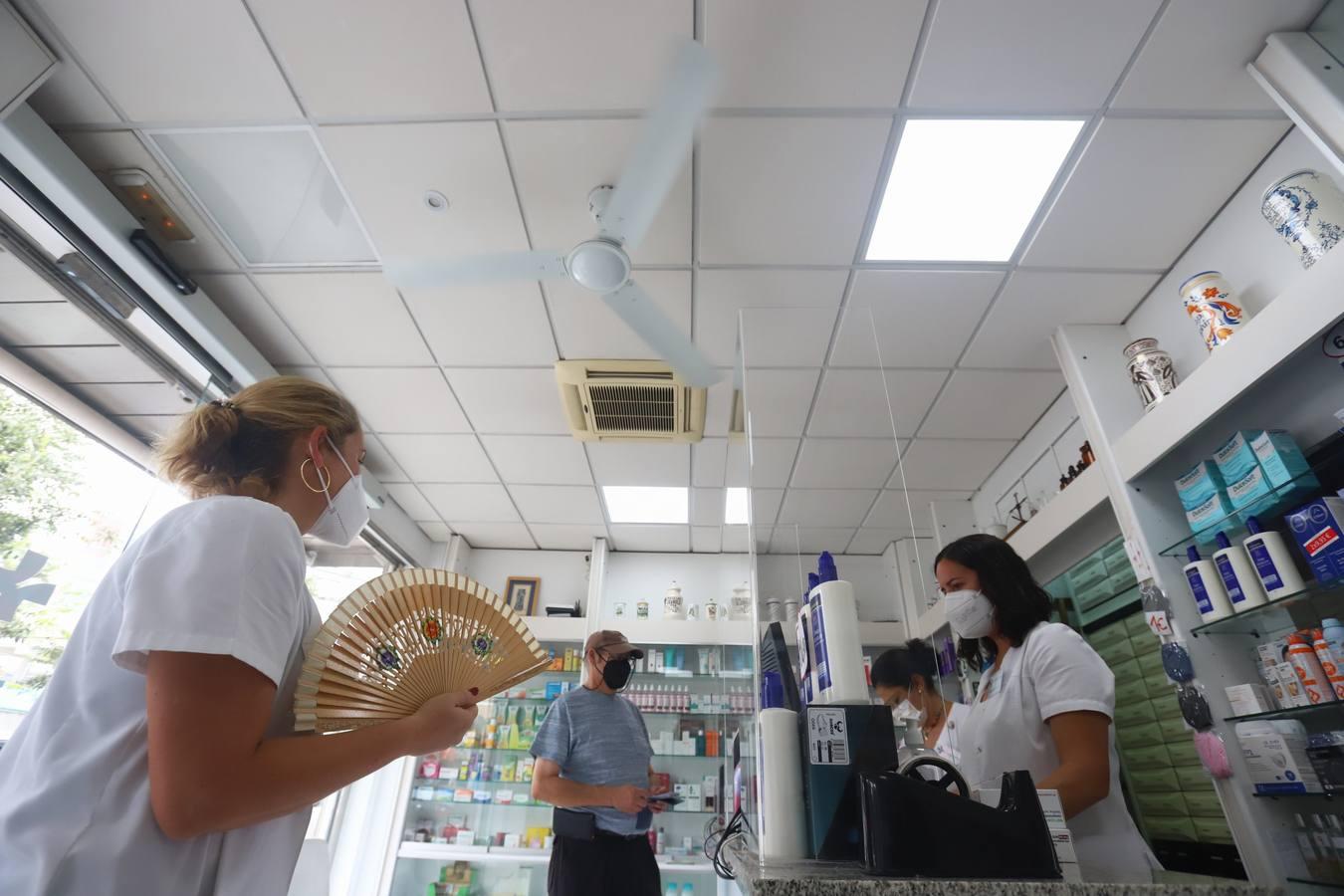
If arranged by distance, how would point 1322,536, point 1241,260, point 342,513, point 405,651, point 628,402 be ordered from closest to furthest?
point 405,651, point 342,513, point 1322,536, point 1241,260, point 628,402

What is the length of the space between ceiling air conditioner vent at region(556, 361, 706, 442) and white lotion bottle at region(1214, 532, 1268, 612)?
2079 millimetres

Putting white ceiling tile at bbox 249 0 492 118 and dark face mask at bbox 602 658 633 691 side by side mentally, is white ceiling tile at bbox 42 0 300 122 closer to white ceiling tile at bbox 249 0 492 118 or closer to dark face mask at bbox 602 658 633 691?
white ceiling tile at bbox 249 0 492 118

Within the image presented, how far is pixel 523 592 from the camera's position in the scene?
5328 mm

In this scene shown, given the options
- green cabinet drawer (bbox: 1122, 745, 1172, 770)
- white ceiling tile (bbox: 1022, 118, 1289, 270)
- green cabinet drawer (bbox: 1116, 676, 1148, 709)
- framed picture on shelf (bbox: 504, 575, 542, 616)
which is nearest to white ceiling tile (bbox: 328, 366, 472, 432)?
framed picture on shelf (bbox: 504, 575, 542, 616)

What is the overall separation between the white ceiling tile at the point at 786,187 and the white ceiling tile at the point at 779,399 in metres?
0.75

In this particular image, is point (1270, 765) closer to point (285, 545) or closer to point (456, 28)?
point (285, 545)

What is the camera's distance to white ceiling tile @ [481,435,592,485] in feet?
12.8

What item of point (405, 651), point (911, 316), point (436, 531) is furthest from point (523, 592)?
point (405, 651)

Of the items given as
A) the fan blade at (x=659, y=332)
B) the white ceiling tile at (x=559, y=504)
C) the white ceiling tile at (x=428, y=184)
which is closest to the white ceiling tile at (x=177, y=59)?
the white ceiling tile at (x=428, y=184)

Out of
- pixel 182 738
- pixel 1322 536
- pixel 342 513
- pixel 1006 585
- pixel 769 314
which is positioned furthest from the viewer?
pixel 769 314

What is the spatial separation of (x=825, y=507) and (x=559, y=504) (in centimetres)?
192

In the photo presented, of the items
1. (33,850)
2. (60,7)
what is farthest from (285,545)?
(60,7)

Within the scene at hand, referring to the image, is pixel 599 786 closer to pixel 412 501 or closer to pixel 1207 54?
pixel 412 501

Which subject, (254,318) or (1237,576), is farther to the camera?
(254,318)
